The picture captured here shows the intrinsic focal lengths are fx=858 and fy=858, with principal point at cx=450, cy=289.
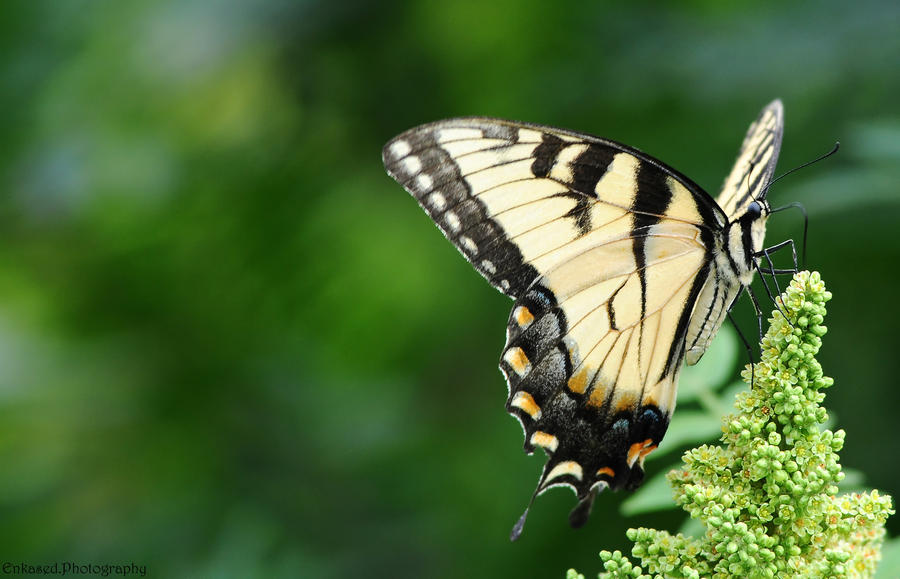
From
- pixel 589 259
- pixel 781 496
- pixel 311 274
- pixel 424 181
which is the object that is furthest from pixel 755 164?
pixel 311 274

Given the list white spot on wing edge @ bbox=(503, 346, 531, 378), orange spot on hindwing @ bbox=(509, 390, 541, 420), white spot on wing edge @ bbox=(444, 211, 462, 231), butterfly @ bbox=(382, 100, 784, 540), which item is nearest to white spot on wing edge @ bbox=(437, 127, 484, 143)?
butterfly @ bbox=(382, 100, 784, 540)

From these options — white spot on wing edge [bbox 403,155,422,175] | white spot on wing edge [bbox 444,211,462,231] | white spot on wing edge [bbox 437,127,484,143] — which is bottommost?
white spot on wing edge [bbox 444,211,462,231]

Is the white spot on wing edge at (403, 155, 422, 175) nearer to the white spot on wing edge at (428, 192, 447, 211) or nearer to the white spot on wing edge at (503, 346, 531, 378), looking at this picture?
the white spot on wing edge at (428, 192, 447, 211)

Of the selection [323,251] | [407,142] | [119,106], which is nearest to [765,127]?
[407,142]

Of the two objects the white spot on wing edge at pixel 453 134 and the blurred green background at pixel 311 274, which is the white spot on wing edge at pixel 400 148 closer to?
the white spot on wing edge at pixel 453 134

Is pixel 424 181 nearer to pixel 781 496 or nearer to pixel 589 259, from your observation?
pixel 589 259
